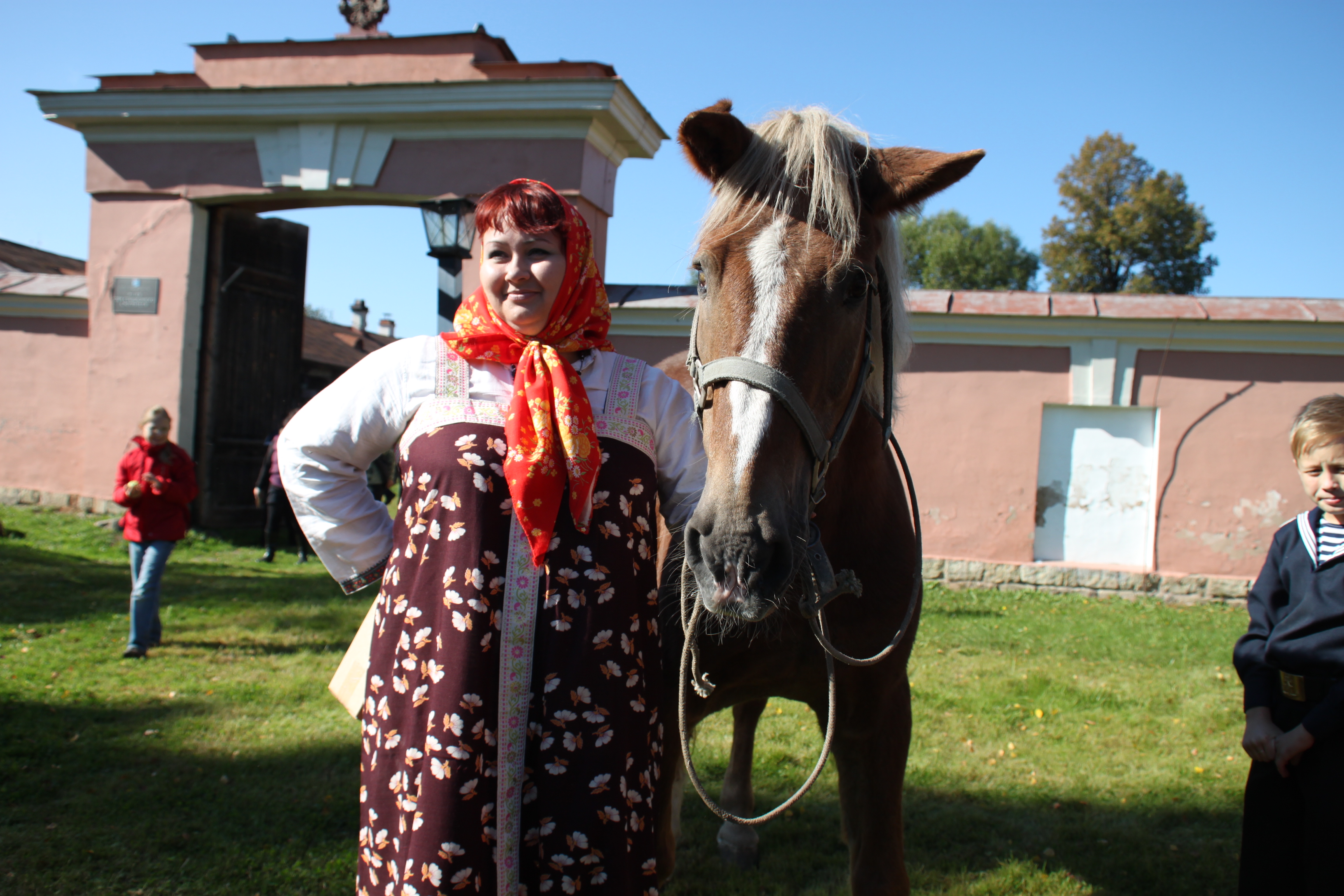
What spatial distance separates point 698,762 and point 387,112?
731 cm

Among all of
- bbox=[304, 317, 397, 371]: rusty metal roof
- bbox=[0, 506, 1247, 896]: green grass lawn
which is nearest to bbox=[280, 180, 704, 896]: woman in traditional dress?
bbox=[0, 506, 1247, 896]: green grass lawn

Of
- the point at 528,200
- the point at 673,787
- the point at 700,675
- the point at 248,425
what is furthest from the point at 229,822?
the point at 248,425

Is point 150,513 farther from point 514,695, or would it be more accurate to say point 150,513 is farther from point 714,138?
point 714,138

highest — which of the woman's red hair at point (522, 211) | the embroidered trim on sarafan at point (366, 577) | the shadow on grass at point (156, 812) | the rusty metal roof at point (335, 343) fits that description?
the rusty metal roof at point (335, 343)

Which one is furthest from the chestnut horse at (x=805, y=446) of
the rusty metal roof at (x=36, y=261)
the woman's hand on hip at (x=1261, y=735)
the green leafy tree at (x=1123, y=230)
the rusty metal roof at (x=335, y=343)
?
the green leafy tree at (x=1123, y=230)

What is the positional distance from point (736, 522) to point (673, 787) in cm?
145

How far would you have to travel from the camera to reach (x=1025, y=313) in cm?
804

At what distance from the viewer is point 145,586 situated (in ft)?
16.4

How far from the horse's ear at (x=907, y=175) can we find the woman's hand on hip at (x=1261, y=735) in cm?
158

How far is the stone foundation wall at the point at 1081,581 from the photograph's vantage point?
7789 mm

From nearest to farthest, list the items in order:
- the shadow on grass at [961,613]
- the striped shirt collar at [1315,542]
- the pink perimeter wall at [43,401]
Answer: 1. the striped shirt collar at [1315,542]
2. the shadow on grass at [961,613]
3. the pink perimeter wall at [43,401]

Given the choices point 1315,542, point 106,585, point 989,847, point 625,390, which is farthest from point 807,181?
point 106,585

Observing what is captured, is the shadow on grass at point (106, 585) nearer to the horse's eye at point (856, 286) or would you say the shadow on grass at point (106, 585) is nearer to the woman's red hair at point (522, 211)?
the woman's red hair at point (522, 211)

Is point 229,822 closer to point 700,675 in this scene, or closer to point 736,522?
point 700,675
